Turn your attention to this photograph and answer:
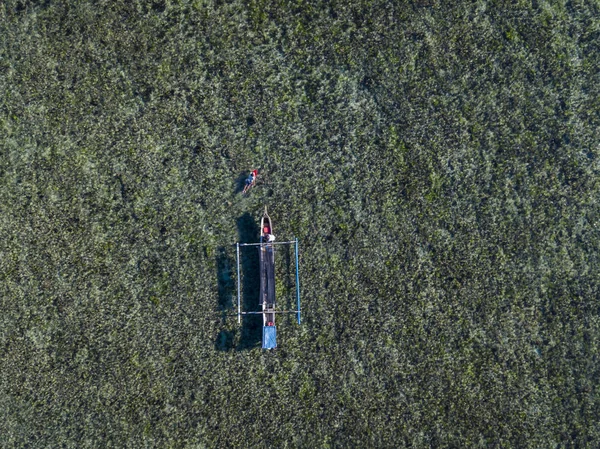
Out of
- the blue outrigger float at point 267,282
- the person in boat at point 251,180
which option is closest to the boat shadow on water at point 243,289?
the blue outrigger float at point 267,282

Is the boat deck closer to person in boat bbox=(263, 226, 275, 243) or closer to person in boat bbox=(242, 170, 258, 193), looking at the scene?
person in boat bbox=(263, 226, 275, 243)

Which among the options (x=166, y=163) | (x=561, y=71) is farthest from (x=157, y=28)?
(x=561, y=71)

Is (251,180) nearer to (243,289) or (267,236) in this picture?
(267,236)

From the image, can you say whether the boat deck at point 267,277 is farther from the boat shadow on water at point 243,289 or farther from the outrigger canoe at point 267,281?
the boat shadow on water at point 243,289

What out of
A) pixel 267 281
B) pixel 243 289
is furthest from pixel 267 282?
pixel 243 289

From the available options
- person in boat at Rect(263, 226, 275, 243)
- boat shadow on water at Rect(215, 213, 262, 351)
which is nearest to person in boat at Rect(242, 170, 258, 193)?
boat shadow on water at Rect(215, 213, 262, 351)
